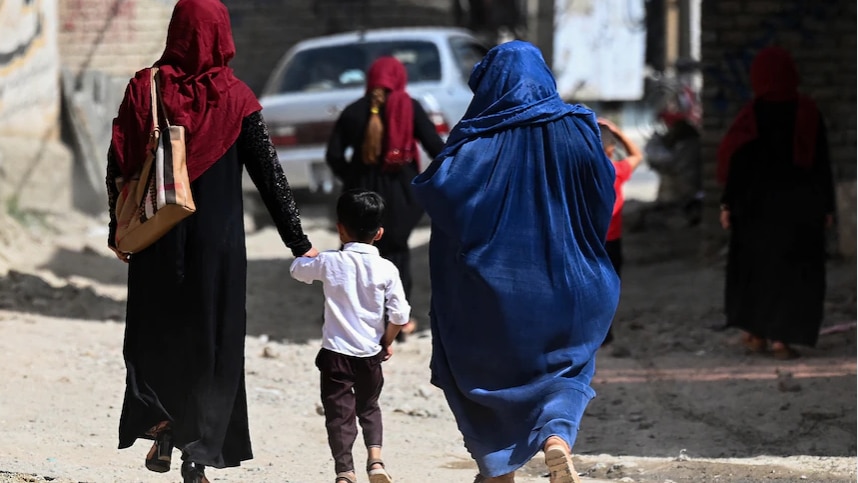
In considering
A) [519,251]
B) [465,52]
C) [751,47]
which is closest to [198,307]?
[519,251]

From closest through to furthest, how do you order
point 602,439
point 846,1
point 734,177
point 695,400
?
point 602,439 → point 695,400 → point 734,177 → point 846,1

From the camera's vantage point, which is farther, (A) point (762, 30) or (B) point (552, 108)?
(A) point (762, 30)

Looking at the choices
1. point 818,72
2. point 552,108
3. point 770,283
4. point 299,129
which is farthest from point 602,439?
point 299,129

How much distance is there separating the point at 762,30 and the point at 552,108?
532 centimetres

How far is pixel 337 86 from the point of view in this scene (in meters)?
11.2

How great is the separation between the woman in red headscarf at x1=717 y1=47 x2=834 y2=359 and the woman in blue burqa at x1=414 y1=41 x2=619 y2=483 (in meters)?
2.84

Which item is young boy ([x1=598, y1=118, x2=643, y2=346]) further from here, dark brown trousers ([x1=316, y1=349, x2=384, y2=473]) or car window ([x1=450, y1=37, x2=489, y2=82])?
car window ([x1=450, y1=37, x2=489, y2=82])

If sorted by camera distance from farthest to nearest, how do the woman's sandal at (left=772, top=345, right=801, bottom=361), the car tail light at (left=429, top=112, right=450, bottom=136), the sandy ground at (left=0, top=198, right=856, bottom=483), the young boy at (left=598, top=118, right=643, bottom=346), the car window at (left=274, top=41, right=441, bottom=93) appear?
the car window at (left=274, top=41, right=441, bottom=93) → the car tail light at (left=429, top=112, right=450, bottom=136) → the woman's sandal at (left=772, top=345, right=801, bottom=361) → the young boy at (left=598, top=118, right=643, bottom=346) → the sandy ground at (left=0, top=198, right=856, bottom=483)

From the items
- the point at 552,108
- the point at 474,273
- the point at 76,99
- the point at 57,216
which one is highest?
the point at 552,108

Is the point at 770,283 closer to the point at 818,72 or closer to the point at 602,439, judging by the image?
the point at 602,439

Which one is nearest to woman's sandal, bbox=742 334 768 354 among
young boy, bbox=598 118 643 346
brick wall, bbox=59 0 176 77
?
young boy, bbox=598 118 643 346

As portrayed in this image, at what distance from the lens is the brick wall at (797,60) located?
8797 millimetres

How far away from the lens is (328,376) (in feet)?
13.9

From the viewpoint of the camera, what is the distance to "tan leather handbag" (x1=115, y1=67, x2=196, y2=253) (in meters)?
3.92
